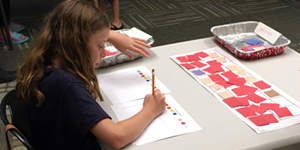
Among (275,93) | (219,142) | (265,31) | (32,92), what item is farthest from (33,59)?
(265,31)

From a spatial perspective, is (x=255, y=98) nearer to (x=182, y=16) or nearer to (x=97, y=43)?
(x=97, y=43)

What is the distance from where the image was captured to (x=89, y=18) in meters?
1.00

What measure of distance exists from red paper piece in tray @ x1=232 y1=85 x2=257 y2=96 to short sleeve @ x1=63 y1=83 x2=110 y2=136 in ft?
1.63

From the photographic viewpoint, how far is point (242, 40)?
1547mm

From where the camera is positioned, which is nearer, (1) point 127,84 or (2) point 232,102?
(2) point 232,102

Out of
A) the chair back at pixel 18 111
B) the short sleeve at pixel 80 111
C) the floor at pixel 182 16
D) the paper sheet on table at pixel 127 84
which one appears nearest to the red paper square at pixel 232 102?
the paper sheet on table at pixel 127 84

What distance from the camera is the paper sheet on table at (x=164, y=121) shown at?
958 millimetres

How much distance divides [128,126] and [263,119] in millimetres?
419

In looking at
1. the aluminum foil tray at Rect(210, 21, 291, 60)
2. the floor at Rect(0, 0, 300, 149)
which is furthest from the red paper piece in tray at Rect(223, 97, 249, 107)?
the floor at Rect(0, 0, 300, 149)

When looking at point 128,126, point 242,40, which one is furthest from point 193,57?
point 128,126

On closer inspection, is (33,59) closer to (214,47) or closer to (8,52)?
(214,47)

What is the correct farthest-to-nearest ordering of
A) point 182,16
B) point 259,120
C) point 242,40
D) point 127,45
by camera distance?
point 182,16, point 242,40, point 127,45, point 259,120

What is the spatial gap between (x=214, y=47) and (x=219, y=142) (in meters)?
0.67

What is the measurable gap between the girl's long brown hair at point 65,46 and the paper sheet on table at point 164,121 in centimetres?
12
